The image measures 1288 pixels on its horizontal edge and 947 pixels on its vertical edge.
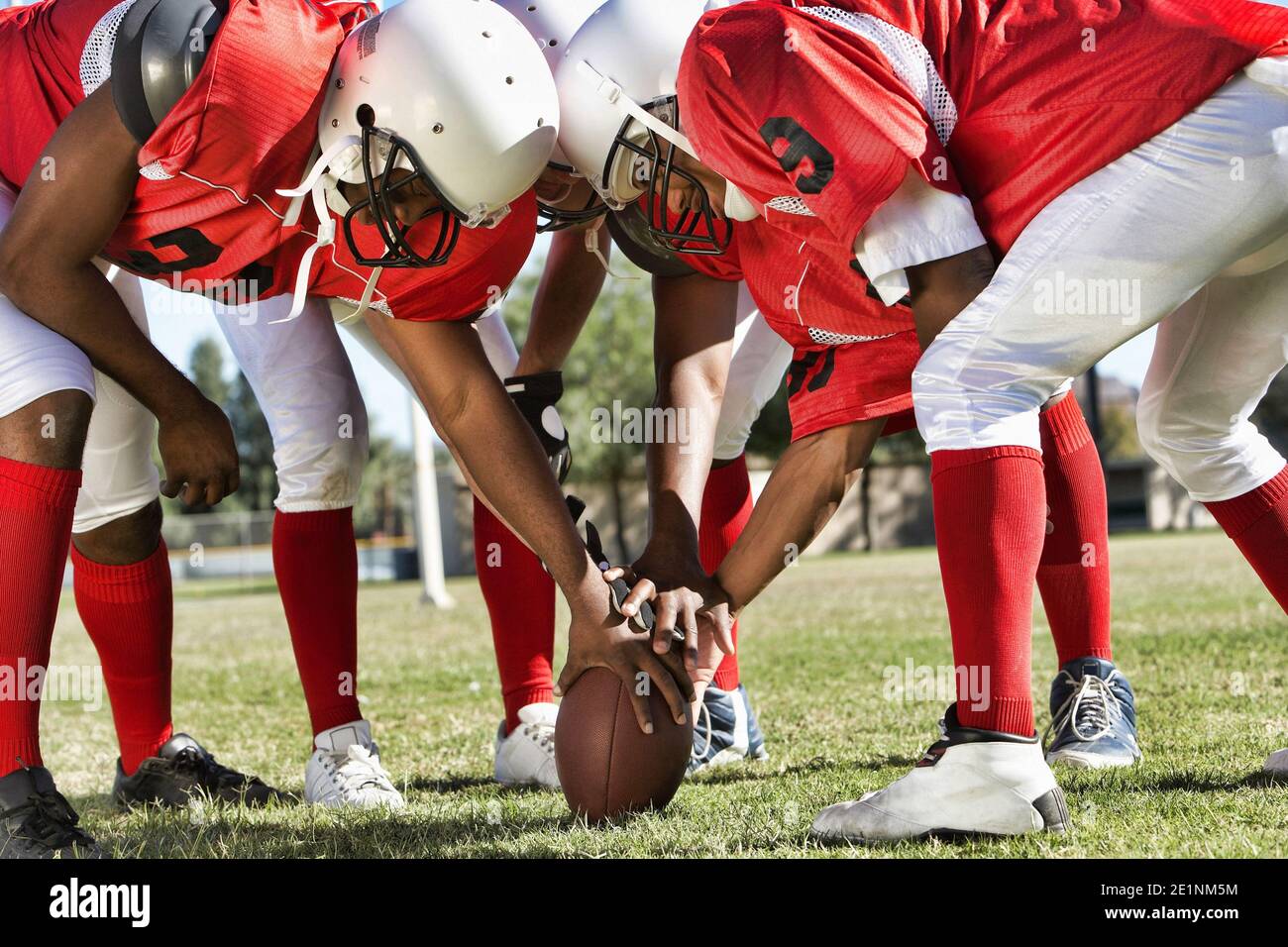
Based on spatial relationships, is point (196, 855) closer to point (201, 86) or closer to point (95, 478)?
point (95, 478)

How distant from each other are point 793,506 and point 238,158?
56.6 inches

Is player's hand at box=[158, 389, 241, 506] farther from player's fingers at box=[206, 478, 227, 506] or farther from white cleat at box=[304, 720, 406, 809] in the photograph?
white cleat at box=[304, 720, 406, 809]

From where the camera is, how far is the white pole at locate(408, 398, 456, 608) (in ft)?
46.8

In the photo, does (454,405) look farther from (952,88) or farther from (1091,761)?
(1091,761)

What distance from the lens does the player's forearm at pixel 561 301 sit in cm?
375

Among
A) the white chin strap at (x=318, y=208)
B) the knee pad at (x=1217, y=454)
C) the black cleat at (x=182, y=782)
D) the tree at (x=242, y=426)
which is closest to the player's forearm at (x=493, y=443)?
the white chin strap at (x=318, y=208)

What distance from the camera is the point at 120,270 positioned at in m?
3.40

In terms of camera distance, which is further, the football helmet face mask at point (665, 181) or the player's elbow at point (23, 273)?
the football helmet face mask at point (665, 181)

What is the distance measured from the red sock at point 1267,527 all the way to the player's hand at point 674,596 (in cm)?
123

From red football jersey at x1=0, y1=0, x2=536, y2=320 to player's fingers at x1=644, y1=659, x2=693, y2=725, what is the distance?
1.00 m

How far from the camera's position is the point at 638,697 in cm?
273

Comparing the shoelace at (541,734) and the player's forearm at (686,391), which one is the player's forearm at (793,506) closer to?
the player's forearm at (686,391)

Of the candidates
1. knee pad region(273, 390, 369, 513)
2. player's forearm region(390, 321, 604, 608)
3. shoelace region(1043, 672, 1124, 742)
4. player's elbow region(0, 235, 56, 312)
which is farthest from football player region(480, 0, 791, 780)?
player's elbow region(0, 235, 56, 312)
